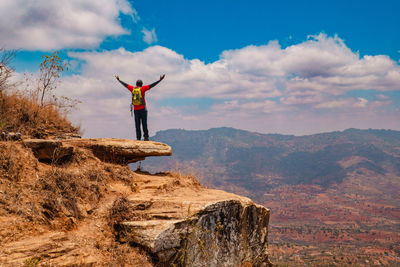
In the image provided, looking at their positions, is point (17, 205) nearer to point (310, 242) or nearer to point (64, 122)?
point (64, 122)

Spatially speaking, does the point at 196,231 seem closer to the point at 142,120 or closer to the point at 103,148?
the point at 103,148

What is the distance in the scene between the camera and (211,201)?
410 inches

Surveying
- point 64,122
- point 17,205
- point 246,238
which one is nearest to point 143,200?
point 17,205

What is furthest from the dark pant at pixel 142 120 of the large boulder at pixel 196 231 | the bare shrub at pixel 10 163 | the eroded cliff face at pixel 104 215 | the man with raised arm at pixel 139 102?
the bare shrub at pixel 10 163

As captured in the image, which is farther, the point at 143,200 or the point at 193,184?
the point at 193,184

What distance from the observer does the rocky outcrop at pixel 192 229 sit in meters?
8.47

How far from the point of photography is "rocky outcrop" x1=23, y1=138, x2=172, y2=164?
10336mm

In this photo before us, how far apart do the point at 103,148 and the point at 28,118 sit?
4458mm

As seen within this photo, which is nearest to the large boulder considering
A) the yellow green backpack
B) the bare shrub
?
the bare shrub

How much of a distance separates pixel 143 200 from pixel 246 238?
5.34m

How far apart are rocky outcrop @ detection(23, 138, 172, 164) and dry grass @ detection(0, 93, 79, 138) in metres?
2.08

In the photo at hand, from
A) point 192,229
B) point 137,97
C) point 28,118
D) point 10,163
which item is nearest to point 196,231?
point 192,229

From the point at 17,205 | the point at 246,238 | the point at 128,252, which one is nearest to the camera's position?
the point at 17,205

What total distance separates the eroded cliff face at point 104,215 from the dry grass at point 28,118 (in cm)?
240
